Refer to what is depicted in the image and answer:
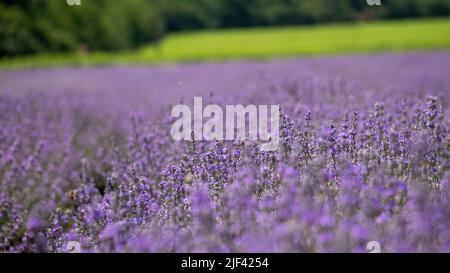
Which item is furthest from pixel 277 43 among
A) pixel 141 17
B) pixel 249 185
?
pixel 249 185

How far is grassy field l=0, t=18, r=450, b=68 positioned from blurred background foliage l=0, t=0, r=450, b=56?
1.47 feet

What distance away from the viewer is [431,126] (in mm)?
2566

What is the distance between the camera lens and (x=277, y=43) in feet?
70.4

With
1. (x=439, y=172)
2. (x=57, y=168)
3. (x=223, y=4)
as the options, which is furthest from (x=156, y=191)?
(x=223, y=4)

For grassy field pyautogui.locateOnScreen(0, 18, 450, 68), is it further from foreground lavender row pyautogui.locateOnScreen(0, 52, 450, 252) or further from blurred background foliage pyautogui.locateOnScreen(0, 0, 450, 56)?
foreground lavender row pyautogui.locateOnScreen(0, 52, 450, 252)

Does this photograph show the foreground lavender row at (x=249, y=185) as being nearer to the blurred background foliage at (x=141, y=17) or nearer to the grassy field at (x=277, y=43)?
the blurred background foliage at (x=141, y=17)

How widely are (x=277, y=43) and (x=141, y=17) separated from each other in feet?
18.5

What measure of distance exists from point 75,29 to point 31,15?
1614mm

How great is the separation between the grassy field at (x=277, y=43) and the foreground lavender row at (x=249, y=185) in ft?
31.6

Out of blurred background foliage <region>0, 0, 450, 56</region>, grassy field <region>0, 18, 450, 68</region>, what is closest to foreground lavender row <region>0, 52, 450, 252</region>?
blurred background foliage <region>0, 0, 450, 56</region>

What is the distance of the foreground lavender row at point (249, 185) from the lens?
179 centimetres

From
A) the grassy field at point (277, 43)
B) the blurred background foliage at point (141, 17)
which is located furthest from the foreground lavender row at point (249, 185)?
the grassy field at point (277, 43)

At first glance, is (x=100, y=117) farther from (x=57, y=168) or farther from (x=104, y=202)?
(x=104, y=202)

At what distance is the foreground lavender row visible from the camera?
1787mm
